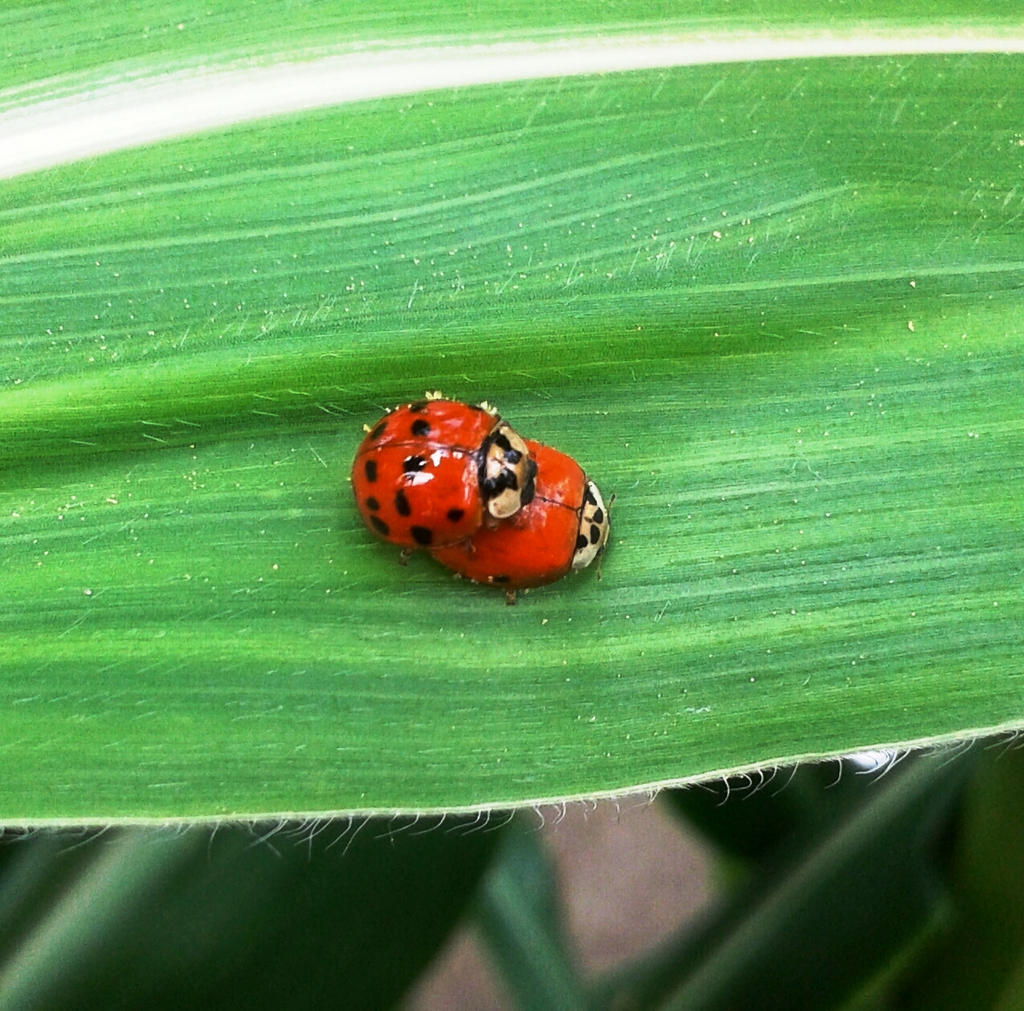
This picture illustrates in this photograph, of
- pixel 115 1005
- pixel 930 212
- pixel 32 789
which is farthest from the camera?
pixel 115 1005

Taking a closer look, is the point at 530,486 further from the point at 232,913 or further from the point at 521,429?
the point at 232,913

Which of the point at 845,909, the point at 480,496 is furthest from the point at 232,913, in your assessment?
the point at 845,909

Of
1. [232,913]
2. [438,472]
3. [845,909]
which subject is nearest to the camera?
[438,472]

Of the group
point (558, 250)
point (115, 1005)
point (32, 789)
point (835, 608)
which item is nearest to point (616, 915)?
point (115, 1005)

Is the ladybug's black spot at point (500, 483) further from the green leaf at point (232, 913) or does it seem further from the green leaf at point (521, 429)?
the green leaf at point (232, 913)

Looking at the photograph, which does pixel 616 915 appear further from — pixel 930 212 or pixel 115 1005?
pixel 930 212

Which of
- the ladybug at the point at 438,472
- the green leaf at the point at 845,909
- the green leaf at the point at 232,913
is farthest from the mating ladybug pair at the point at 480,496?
the green leaf at the point at 845,909
